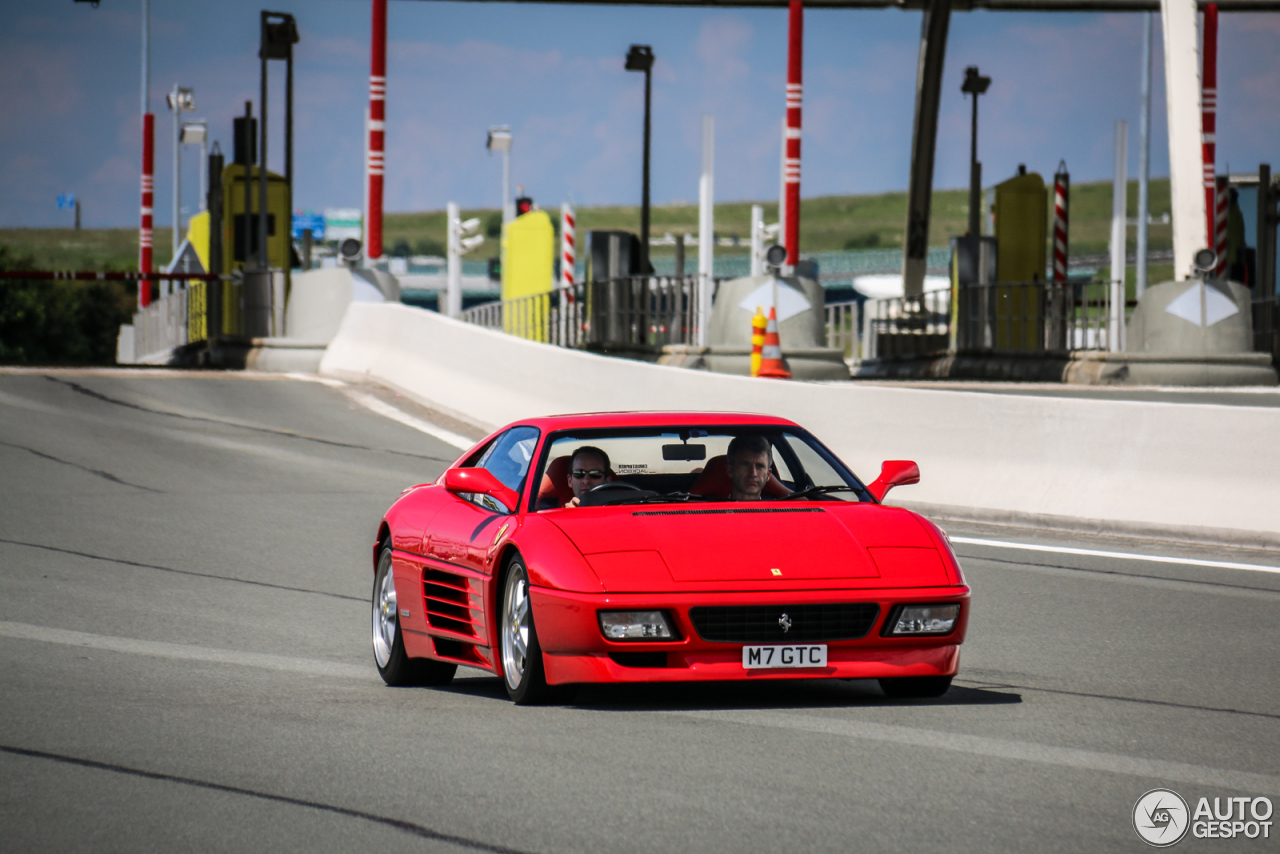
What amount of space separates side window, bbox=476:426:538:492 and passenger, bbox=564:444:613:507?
0.20m

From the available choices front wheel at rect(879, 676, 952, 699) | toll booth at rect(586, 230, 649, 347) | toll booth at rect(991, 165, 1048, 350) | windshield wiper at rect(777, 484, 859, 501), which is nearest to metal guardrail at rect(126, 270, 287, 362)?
toll booth at rect(586, 230, 649, 347)

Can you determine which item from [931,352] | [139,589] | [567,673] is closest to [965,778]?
[567,673]

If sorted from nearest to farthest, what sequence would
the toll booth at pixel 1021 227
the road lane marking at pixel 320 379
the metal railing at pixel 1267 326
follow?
the road lane marking at pixel 320 379
the metal railing at pixel 1267 326
the toll booth at pixel 1021 227

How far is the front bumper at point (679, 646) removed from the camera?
6914 mm

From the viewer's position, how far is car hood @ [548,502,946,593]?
276 inches

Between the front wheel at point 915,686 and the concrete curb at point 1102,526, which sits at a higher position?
the concrete curb at point 1102,526

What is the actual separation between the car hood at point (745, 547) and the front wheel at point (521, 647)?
11.1 inches

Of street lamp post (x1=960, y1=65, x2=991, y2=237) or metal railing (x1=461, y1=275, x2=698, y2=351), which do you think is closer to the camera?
metal railing (x1=461, y1=275, x2=698, y2=351)

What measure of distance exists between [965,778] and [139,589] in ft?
20.9

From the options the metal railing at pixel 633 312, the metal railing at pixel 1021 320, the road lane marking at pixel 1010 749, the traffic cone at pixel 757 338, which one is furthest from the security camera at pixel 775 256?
the road lane marking at pixel 1010 749

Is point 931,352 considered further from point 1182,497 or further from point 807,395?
point 1182,497

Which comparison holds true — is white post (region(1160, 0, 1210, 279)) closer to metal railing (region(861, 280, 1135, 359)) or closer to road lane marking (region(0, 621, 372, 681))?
metal railing (region(861, 280, 1135, 359))

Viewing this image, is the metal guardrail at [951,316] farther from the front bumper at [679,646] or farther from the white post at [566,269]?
the front bumper at [679,646]

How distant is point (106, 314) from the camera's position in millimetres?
115250
